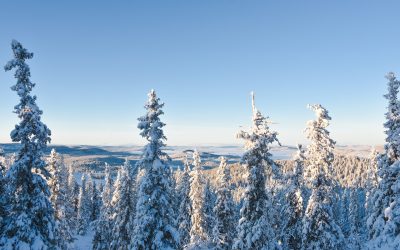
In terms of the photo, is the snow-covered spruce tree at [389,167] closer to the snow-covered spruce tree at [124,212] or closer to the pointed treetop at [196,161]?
the pointed treetop at [196,161]

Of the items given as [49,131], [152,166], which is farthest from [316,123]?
[49,131]

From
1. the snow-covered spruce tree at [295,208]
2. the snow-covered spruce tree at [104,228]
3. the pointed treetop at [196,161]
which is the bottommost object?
the snow-covered spruce tree at [104,228]

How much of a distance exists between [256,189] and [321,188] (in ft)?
21.2

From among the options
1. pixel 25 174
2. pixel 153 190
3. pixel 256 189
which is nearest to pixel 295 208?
pixel 256 189

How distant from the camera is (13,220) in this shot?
22500mm

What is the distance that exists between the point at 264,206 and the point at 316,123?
310 inches

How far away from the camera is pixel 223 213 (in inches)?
1673

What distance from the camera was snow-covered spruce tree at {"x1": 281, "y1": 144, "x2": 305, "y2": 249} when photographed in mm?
32062

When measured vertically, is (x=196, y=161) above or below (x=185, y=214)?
above

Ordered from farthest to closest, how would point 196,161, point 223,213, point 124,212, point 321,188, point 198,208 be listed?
point 198,208 → point 196,161 → point 223,213 → point 124,212 → point 321,188

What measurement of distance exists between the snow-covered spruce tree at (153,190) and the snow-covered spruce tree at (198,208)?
19567mm

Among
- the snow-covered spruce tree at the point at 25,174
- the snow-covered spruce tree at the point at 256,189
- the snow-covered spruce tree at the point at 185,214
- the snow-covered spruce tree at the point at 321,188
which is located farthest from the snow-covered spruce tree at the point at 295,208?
the snow-covered spruce tree at the point at 25,174

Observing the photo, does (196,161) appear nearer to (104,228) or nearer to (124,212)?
(124,212)

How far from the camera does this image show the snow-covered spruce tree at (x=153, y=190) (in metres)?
25.4
